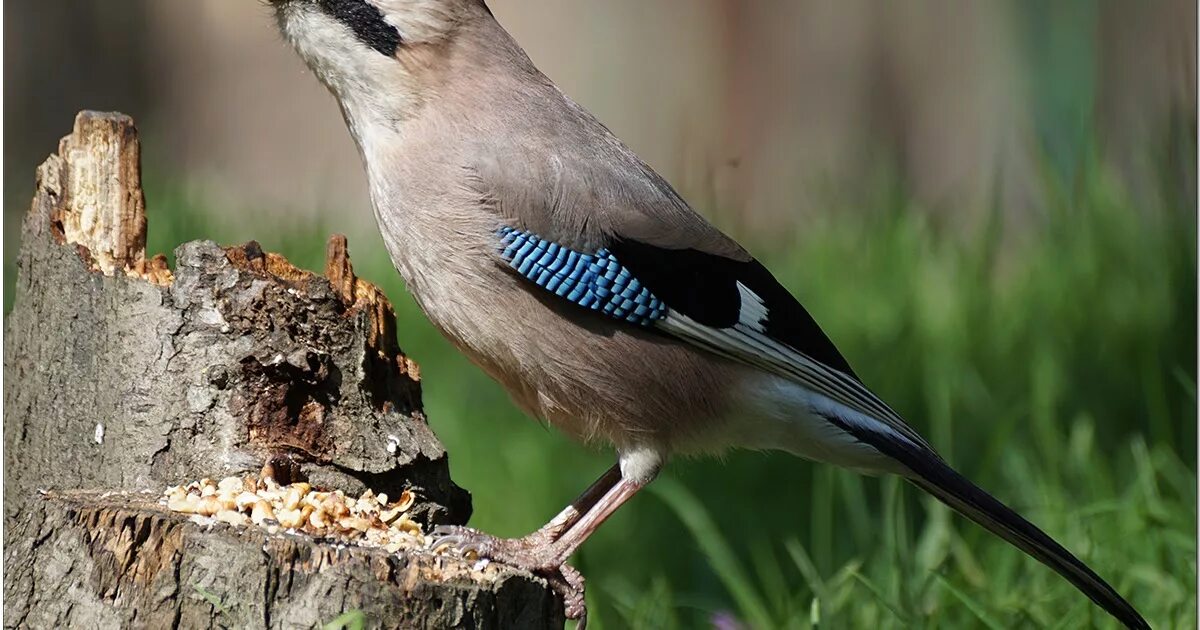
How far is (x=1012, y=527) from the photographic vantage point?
10.0 feet

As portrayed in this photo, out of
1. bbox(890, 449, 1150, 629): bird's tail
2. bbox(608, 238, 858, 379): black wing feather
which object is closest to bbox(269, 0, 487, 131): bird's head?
bbox(608, 238, 858, 379): black wing feather

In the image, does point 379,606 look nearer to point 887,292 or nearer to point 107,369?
point 107,369

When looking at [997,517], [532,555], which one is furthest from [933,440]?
[532,555]

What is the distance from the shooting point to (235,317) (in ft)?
8.86

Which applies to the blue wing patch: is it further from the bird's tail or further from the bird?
the bird's tail

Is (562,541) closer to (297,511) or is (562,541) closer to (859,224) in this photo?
(297,511)

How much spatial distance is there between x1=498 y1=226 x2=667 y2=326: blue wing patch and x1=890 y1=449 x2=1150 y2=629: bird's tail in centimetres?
68

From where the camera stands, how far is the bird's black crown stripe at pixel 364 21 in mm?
3049

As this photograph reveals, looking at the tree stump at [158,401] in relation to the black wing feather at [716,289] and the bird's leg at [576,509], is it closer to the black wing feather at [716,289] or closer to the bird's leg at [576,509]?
the bird's leg at [576,509]

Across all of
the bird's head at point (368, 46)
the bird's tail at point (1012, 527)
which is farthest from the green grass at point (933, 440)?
the bird's head at point (368, 46)

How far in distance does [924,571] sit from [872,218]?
2.26m

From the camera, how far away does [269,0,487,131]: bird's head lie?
3.06 m

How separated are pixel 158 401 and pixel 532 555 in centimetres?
77

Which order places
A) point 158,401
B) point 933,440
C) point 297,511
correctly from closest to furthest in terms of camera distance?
point 297,511, point 158,401, point 933,440
